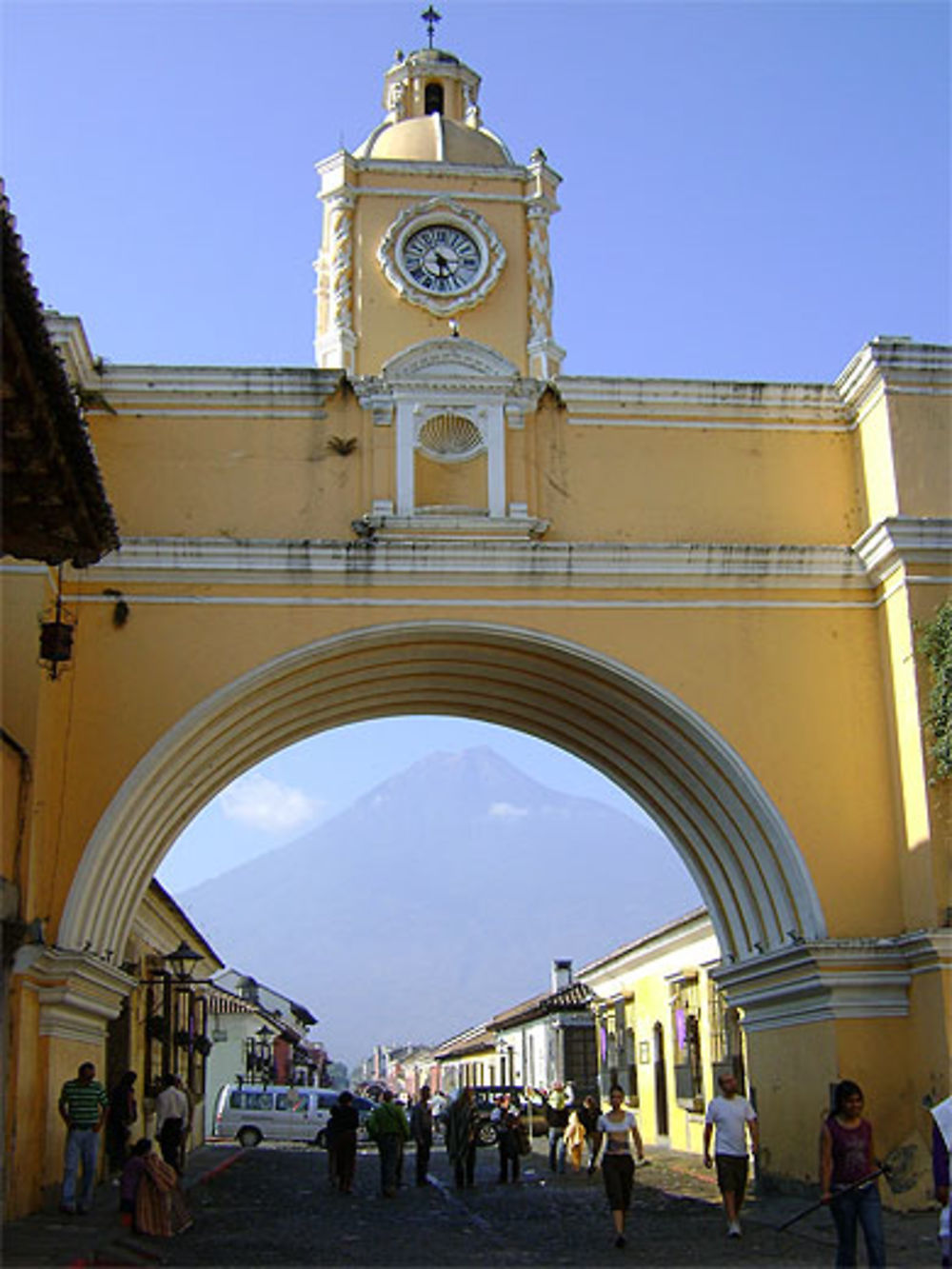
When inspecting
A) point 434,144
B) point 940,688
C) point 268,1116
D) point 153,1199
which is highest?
point 434,144

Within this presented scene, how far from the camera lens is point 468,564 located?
14.6 m

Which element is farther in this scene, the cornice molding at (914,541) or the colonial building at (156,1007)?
the colonial building at (156,1007)

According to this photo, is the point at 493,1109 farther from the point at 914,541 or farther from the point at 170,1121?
the point at 914,541

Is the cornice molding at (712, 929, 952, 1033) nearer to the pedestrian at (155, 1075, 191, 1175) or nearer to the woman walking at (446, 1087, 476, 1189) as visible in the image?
the woman walking at (446, 1087, 476, 1189)

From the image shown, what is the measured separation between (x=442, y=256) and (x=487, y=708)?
498 centimetres

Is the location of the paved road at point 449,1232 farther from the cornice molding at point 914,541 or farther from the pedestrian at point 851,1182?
the cornice molding at point 914,541

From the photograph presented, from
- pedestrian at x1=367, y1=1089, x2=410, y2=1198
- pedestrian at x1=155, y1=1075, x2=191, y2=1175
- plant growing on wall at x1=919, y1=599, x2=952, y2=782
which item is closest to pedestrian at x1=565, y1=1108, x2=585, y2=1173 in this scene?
pedestrian at x1=367, y1=1089, x2=410, y2=1198

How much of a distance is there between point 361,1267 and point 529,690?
683 centimetres

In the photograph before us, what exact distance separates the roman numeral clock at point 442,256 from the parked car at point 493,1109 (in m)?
14.2

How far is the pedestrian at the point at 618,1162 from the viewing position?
1145 cm

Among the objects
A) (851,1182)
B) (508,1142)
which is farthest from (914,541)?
A: (508,1142)

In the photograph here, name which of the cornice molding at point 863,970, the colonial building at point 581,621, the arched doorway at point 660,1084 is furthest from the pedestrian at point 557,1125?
the cornice molding at point 863,970

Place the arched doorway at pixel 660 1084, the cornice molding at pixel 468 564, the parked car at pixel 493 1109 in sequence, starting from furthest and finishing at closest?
the parked car at pixel 493 1109 < the arched doorway at pixel 660 1084 < the cornice molding at pixel 468 564

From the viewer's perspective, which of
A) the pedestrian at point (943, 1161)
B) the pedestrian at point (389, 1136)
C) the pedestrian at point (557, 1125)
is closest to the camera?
the pedestrian at point (943, 1161)
